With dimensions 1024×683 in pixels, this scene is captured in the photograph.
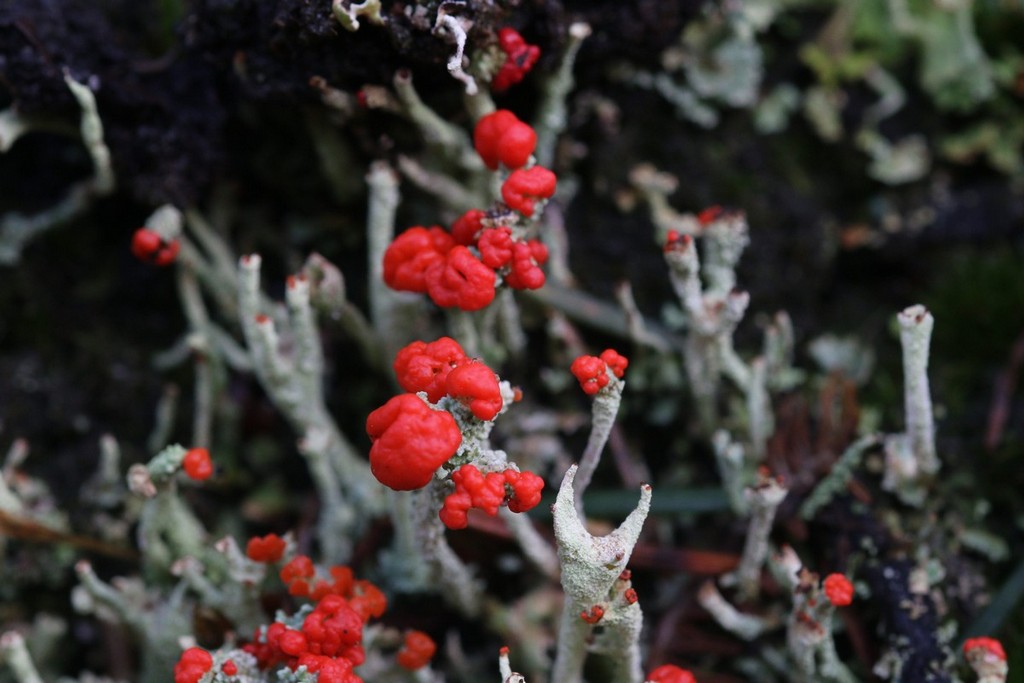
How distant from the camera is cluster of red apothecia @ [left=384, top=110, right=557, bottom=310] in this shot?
5.16ft

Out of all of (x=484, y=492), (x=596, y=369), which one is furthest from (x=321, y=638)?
(x=596, y=369)

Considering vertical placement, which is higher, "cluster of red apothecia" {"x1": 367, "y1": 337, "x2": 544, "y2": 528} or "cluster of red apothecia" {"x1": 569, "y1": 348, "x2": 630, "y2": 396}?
"cluster of red apothecia" {"x1": 569, "y1": 348, "x2": 630, "y2": 396}

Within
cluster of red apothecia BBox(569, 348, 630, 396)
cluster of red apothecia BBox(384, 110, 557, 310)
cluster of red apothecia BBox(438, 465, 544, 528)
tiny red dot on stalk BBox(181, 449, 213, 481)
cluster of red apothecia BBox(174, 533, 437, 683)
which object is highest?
cluster of red apothecia BBox(384, 110, 557, 310)

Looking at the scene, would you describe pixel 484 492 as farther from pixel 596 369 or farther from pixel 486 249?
pixel 486 249

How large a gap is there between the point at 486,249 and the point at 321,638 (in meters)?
0.69

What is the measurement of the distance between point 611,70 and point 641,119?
0.18m

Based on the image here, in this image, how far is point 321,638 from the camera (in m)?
1.49

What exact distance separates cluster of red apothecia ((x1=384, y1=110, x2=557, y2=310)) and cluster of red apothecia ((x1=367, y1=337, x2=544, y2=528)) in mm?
183

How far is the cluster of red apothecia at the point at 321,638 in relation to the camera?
4.86 ft

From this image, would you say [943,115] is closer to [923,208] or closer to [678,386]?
[923,208]

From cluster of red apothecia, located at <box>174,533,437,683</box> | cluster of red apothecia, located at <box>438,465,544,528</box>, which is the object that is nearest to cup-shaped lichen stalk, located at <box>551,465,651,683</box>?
cluster of red apothecia, located at <box>438,465,544,528</box>

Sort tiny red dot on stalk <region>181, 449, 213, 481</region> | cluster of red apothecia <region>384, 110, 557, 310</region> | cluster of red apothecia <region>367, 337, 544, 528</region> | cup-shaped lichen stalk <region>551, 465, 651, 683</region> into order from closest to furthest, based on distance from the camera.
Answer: cluster of red apothecia <region>367, 337, 544, 528</region> → cup-shaped lichen stalk <region>551, 465, 651, 683</region> → cluster of red apothecia <region>384, 110, 557, 310</region> → tiny red dot on stalk <region>181, 449, 213, 481</region>

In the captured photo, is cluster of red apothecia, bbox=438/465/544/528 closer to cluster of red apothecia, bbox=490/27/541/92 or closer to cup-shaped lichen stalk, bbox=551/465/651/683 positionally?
cup-shaped lichen stalk, bbox=551/465/651/683

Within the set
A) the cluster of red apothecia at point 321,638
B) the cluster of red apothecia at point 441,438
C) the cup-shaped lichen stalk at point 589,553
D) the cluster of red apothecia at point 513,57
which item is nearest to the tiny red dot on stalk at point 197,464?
the cluster of red apothecia at point 321,638
